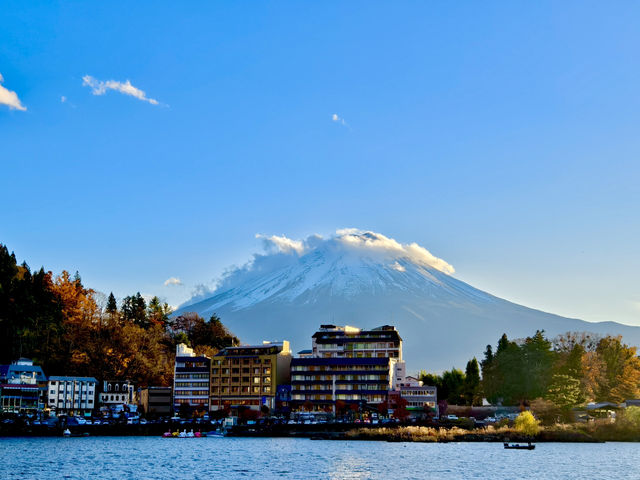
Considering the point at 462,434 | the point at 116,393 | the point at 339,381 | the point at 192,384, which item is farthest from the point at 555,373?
the point at 116,393

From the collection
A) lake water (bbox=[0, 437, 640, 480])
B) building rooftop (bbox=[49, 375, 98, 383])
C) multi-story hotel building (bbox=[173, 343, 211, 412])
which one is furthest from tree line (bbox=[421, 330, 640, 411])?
building rooftop (bbox=[49, 375, 98, 383])

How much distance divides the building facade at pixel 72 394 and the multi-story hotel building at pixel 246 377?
1997cm

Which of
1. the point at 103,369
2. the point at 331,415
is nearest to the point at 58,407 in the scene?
the point at 103,369

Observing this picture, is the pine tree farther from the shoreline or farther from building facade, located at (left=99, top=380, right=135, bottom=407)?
building facade, located at (left=99, top=380, right=135, bottom=407)

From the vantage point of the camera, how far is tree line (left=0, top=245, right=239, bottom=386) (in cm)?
12312

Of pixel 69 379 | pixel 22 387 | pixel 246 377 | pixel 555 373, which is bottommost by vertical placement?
pixel 22 387

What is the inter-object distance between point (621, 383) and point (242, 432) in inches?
2257

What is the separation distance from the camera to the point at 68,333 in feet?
429

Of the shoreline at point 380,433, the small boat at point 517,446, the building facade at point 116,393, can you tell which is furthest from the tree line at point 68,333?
the small boat at point 517,446

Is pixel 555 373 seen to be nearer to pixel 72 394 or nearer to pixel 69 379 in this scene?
pixel 72 394

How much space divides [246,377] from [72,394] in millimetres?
27392

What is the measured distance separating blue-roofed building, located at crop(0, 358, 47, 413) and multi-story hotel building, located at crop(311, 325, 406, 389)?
147ft

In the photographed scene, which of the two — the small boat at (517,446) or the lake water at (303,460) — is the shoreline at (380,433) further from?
the lake water at (303,460)

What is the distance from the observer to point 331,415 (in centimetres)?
12206
